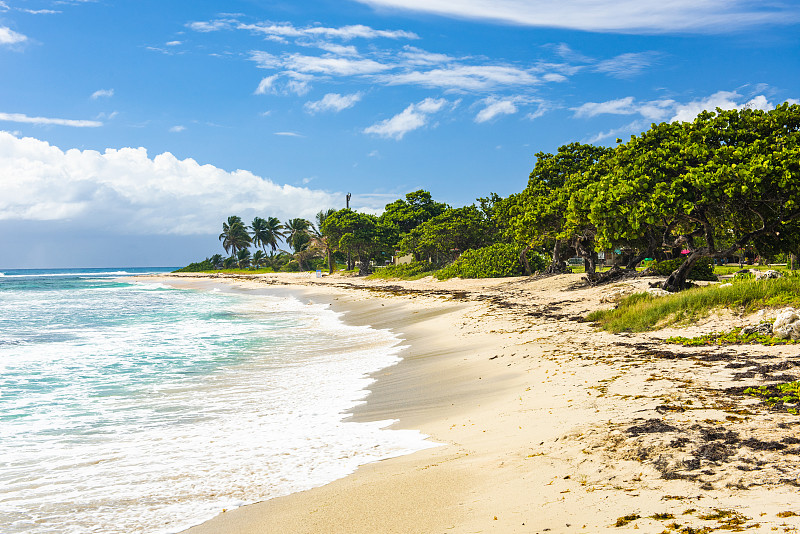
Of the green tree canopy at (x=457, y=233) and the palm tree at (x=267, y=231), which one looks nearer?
the green tree canopy at (x=457, y=233)

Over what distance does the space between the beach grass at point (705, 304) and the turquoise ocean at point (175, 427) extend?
6.36 metres

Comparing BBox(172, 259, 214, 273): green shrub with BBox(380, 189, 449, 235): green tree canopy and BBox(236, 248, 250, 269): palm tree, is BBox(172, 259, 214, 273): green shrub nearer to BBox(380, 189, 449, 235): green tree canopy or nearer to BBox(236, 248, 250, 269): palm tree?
BBox(236, 248, 250, 269): palm tree

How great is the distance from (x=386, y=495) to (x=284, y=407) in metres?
4.63

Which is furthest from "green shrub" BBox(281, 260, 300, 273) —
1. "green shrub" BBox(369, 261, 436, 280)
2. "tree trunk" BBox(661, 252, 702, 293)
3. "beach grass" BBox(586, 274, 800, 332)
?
"beach grass" BBox(586, 274, 800, 332)

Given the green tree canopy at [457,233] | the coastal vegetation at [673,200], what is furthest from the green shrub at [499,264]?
the green tree canopy at [457,233]

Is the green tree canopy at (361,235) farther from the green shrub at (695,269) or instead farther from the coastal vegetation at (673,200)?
the green shrub at (695,269)

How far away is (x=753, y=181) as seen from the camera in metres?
16.9

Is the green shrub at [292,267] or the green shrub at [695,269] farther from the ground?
the green shrub at [292,267]

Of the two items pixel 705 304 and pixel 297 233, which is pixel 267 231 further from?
pixel 705 304

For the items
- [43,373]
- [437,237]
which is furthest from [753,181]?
[437,237]

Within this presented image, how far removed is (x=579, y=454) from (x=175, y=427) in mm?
6182

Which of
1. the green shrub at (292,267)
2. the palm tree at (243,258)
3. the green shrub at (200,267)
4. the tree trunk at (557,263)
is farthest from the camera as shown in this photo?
the green shrub at (200,267)

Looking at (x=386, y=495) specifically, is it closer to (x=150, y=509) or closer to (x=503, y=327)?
(x=150, y=509)

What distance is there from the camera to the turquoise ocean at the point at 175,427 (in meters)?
5.41
